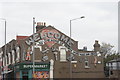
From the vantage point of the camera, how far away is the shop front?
4441 centimetres

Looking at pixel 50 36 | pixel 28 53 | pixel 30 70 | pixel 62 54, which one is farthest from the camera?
pixel 62 54

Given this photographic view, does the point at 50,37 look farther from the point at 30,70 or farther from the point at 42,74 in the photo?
the point at 30,70

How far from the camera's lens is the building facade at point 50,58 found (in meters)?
45.3

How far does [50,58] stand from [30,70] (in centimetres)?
368

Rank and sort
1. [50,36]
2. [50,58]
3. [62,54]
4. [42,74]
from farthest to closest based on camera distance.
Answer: [62,54], [50,36], [50,58], [42,74]

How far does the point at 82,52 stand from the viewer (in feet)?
163

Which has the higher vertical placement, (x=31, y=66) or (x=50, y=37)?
(x=50, y=37)

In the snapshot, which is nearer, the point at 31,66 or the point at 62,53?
the point at 31,66

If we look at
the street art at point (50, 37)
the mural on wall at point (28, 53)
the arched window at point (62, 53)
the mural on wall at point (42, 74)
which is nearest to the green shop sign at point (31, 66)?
the mural on wall at point (42, 74)

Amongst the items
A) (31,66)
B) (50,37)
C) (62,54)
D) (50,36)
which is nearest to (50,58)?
(62,54)

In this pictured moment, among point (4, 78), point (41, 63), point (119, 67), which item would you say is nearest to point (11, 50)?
point (4, 78)

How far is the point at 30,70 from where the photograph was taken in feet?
147

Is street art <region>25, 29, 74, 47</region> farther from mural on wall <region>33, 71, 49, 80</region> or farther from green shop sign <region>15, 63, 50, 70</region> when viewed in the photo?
mural on wall <region>33, 71, 49, 80</region>

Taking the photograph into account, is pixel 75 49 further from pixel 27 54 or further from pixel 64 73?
pixel 27 54
